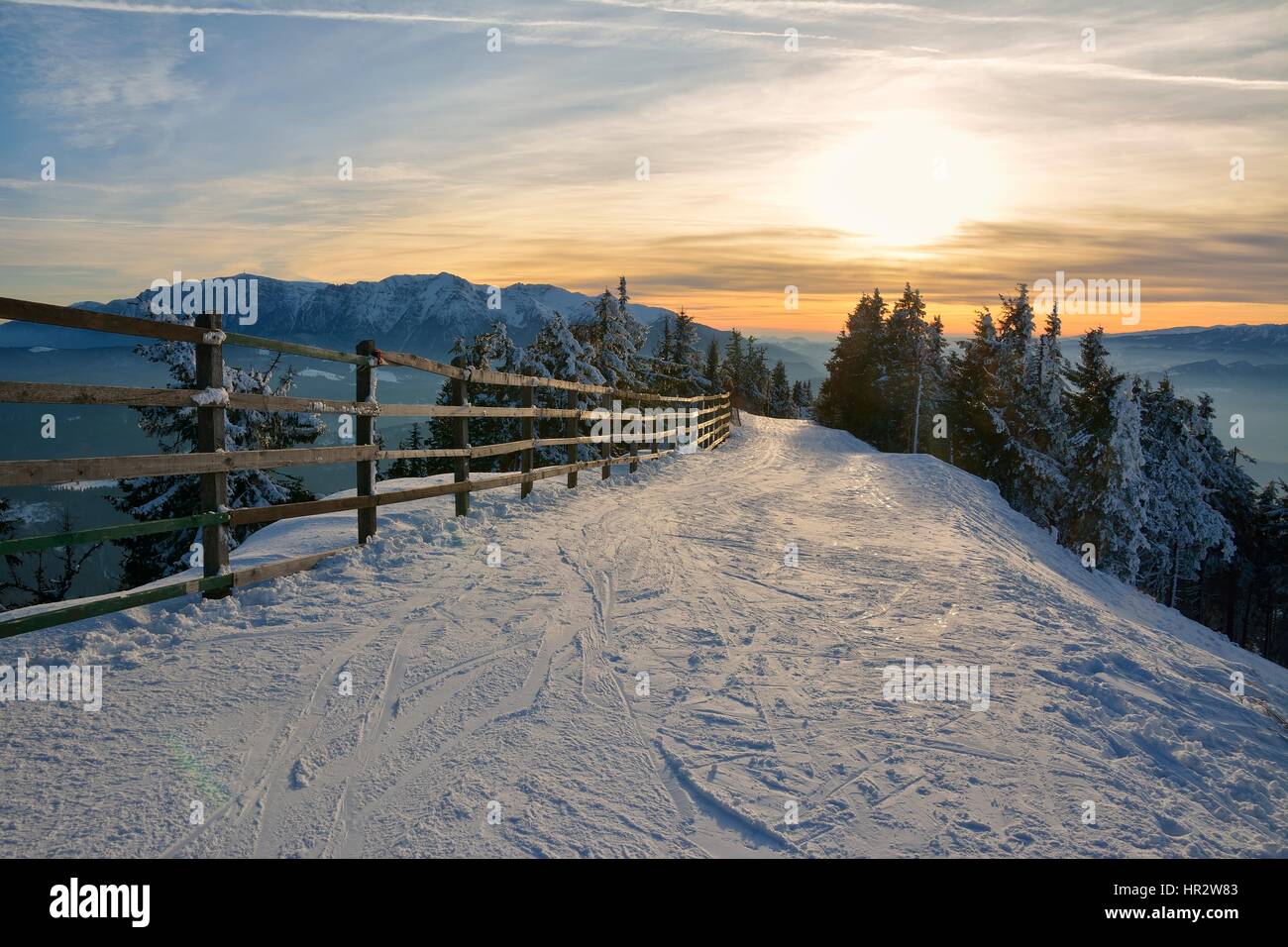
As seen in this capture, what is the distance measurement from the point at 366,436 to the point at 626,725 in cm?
466

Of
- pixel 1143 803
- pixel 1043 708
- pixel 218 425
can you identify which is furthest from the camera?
pixel 218 425

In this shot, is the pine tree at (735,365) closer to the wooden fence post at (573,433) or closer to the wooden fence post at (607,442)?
the wooden fence post at (607,442)

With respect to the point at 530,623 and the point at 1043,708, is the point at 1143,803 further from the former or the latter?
the point at 530,623

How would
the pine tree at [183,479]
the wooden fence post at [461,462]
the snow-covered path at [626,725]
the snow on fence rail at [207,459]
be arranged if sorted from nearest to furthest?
the snow-covered path at [626,725], the snow on fence rail at [207,459], the wooden fence post at [461,462], the pine tree at [183,479]

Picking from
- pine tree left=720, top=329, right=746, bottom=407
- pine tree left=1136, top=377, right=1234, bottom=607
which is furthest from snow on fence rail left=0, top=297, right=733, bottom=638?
pine tree left=720, top=329, right=746, bottom=407

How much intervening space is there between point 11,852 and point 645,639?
3302mm

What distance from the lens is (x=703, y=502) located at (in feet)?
37.8

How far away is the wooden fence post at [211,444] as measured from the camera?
17.6 ft

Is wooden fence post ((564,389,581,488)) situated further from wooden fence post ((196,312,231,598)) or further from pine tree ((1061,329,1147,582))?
pine tree ((1061,329,1147,582))

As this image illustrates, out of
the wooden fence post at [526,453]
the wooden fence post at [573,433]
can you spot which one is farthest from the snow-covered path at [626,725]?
the wooden fence post at [573,433]

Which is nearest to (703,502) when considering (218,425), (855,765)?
(218,425)

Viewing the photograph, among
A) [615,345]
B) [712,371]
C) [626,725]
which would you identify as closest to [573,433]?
[626,725]

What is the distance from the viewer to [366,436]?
713 cm

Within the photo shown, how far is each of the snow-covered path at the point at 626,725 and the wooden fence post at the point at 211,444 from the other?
0.35 m
